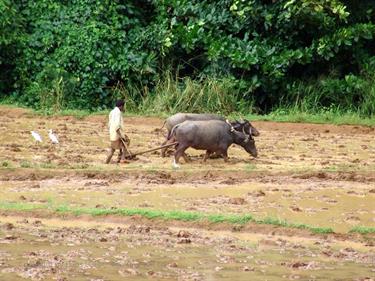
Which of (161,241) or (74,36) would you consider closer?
(161,241)

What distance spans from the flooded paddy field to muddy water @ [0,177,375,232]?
0.01 meters

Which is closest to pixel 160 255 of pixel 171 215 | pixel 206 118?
pixel 171 215

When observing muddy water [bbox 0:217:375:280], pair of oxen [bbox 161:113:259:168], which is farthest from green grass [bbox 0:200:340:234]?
pair of oxen [bbox 161:113:259:168]

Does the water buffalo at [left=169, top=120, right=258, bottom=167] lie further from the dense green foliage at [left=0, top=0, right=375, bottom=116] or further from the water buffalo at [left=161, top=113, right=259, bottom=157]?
the dense green foliage at [left=0, top=0, right=375, bottom=116]

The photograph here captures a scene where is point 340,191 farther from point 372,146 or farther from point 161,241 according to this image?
point 372,146

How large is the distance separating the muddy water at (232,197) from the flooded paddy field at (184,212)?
0.01 meters

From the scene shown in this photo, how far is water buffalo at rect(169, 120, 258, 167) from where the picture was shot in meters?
14.9

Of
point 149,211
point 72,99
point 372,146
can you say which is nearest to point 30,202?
point 149,211

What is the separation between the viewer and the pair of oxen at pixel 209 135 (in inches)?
586

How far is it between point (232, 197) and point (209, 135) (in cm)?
275

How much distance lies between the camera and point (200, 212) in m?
11.4

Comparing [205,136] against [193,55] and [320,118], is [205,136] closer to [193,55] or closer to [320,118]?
[320,118]

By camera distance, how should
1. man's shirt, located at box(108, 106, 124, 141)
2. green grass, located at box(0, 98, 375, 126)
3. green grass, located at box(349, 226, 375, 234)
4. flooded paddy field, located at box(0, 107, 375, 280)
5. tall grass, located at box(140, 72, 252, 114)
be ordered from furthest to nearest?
1. tall grass, located at box(140, 72, 252, 114)
2. green grass, located at box(0, 98, 375, 126)
3. man's shirt, located at box(108, 106, 124, 141)
4. green grass, located at box(349, 226, 375, 234)
5. flooded paddy field, located at box(0, 107, 375, 280)

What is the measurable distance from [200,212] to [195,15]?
13415 millimetres
